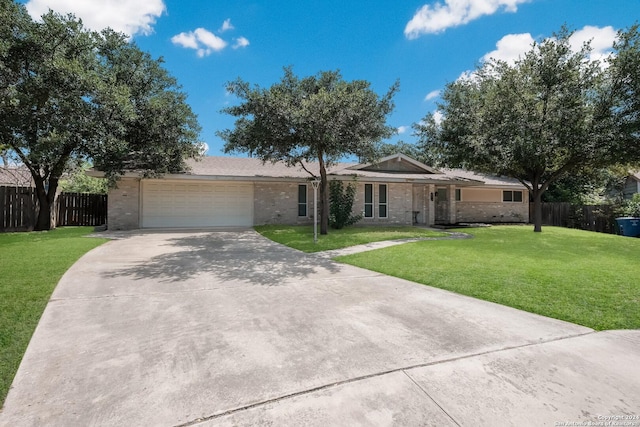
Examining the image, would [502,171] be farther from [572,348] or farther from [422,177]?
[572,348]

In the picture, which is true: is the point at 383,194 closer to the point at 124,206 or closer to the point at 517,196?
the point at 517,196

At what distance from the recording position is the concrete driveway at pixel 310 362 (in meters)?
2.21

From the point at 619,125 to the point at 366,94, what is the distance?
999 centimetres

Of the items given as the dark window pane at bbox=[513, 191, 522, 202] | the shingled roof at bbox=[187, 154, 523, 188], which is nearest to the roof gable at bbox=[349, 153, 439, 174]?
the shingled roof at bbox=[187, 154, 523, 188]

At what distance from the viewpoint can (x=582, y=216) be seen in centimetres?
1916

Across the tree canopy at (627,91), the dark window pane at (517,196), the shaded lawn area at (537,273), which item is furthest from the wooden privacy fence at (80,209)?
the dark window pane at (517,196)

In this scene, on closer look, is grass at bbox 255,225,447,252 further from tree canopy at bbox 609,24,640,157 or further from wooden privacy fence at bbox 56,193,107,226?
wooden privacy fence at bbox 56,193,107,226

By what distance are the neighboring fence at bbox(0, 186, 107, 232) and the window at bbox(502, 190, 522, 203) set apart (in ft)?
83.7

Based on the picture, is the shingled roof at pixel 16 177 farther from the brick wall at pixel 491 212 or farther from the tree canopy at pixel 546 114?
the brick wall at pixel 491 212

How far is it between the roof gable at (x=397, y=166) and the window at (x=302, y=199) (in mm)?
3100

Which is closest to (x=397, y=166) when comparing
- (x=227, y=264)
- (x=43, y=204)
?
(x=227, y=264)

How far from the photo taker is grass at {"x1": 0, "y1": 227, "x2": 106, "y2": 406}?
2.99 m

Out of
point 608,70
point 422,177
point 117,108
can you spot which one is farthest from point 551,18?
point 117,108

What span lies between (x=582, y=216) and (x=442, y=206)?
329 inches
